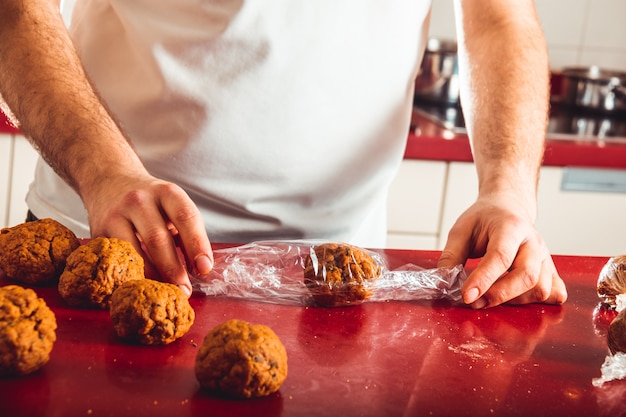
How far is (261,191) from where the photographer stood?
1.41 m

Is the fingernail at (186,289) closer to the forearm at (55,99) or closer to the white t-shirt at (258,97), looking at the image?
the forearm at (55,99)

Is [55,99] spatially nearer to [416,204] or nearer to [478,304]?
[478,304]

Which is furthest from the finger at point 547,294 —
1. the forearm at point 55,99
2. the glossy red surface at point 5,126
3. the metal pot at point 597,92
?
the metal pot at point 597,92

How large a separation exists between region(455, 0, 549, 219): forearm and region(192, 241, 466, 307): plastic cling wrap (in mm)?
230

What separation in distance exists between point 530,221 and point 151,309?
586 millimetres

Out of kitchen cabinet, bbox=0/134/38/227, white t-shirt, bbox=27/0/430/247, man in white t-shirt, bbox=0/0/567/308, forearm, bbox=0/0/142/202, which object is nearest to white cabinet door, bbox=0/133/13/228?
kitchen cabinet, bbox=0/134/38/227

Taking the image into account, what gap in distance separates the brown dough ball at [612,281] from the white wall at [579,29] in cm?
194

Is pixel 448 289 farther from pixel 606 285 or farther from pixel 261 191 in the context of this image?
pixel 261 191

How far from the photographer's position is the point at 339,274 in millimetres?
1027

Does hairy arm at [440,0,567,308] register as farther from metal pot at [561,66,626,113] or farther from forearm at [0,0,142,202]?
metal pot at [561,66,626,113]

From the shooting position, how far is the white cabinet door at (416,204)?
224 cm

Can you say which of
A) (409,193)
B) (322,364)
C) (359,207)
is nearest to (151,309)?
(322,364)

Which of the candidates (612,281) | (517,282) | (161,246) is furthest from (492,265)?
(161,246)

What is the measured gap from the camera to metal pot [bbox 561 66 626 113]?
280 centimetres
